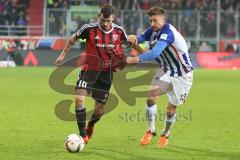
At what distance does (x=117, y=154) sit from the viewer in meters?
9.45

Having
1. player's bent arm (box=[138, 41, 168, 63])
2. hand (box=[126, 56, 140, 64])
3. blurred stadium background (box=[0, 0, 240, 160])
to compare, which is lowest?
blurred stadium background (box=[0, 0, 240, 160])

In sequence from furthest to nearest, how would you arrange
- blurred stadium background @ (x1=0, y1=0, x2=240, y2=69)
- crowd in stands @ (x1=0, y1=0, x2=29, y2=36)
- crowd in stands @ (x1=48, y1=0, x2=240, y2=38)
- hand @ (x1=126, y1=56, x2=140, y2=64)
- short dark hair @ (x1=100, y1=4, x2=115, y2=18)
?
crowd in stands @ (x1=0, y1=0, x2=29, y2=36)
crowd in stands @ (x1=48, y1=0, x2=240, y2=38)
blurred stadium background @ (x1=0, y1=0, x2=240, y2=69)
short dark hair @ (x1=100, y1=4, x2=115, y2=18)
hand @ (x1=126, y1=56, x2=140, y2=64)

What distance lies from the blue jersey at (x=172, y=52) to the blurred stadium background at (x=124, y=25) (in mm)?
23982

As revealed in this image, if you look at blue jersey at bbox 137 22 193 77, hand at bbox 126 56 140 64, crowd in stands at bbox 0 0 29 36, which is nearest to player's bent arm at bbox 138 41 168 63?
hand at bbox 126 56 140 64

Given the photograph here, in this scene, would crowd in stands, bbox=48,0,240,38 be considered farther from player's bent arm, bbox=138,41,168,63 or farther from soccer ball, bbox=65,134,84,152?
soccer ball, bbox=65,134,84,152

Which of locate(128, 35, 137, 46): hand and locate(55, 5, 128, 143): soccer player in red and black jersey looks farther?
locate(128, 35, 137, 46): hand

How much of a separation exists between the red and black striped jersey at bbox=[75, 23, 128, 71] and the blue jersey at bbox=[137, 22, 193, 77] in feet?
1.70

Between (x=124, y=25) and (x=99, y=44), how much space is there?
86.2ft

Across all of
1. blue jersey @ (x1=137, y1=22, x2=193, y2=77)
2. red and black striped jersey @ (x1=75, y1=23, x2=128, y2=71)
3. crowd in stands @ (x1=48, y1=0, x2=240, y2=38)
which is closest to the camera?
A: blue jersey @ (x1=137, y1=22, x2=193, y2=77)

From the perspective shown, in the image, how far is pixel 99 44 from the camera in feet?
34.0

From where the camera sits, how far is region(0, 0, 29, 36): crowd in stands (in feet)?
124

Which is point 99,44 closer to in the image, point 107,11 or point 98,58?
point 98,58

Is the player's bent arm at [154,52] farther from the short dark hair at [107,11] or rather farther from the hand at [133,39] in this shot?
the short dark hair at [107,11]

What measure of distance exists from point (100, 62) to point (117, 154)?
67.6 inches
